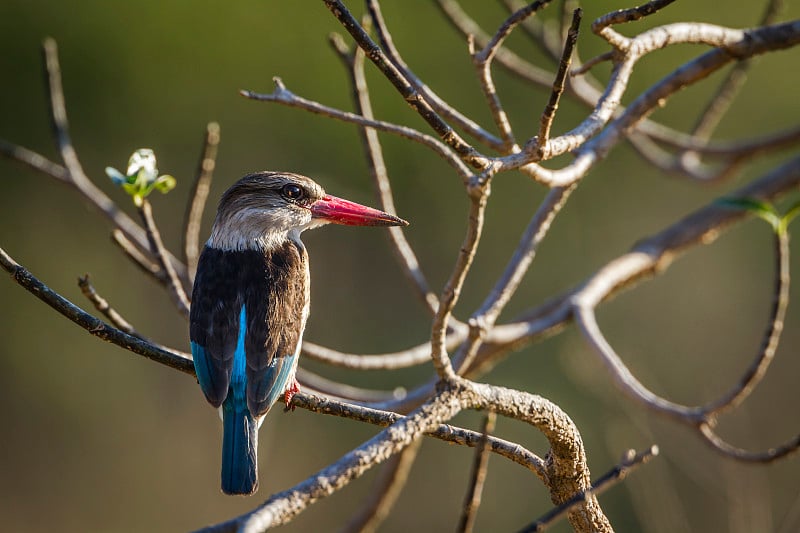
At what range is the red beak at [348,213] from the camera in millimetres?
3109

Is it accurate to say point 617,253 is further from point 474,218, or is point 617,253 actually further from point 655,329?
point 474,218

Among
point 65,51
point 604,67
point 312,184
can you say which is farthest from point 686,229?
point 65,51

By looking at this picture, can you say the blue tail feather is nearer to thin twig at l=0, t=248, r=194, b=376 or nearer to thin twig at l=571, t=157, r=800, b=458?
thin twig at l=0, t=248, r=194, b=376

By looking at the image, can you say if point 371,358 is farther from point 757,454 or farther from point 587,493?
point 587,493

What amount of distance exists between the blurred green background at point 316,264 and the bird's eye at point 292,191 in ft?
10.7

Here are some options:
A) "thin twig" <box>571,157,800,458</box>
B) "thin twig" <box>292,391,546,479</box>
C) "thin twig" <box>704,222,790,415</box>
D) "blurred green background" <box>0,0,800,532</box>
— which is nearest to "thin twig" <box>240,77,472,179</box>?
"thin twig" <box>292,391,546,479</box>

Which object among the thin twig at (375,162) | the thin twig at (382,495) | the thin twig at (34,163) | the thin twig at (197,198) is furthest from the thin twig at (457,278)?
the thin twig at (34,163)

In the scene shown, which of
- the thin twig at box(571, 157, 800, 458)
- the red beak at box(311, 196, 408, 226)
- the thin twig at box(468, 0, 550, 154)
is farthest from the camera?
the thin twig at box(571, 157, 800, 458)

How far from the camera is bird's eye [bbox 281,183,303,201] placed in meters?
3.57

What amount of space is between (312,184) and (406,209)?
3991mm

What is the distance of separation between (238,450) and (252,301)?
506 mm

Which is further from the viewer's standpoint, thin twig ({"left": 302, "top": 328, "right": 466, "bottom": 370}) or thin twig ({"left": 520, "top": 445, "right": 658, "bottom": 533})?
thin twig ({"left": 302, "top": 328, "right": 466, "bottom": 370})

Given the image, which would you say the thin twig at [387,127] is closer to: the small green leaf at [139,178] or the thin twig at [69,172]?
the small green leaf at [139,178]

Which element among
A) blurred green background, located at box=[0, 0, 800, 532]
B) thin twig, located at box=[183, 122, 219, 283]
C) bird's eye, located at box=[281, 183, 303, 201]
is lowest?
thin twig, located at box=[183, 122, 219, 283]
